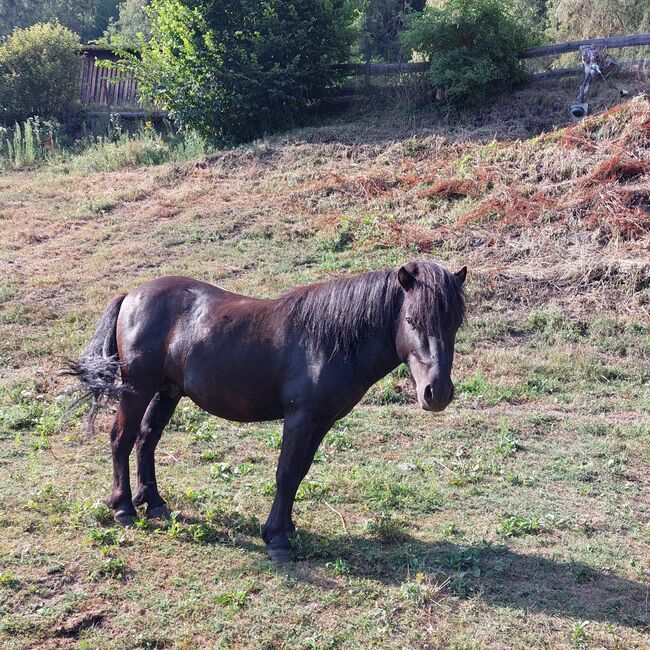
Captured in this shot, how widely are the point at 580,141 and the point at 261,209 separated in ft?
19.9

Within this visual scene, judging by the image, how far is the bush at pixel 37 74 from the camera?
23.7 meters

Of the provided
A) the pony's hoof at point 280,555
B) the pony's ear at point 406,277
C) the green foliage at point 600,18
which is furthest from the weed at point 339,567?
the green foliage at point 600,18

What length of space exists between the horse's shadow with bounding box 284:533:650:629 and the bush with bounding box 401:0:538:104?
13.1 m

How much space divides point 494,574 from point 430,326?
175 cm

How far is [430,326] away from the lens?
4984 millimetres

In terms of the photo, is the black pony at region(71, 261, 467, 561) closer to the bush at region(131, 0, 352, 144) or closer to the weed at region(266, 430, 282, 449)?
the weed at region(266, 430, 282, 449)

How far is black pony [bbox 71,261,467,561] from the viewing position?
5.09 metres

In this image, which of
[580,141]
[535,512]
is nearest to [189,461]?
[535,512]

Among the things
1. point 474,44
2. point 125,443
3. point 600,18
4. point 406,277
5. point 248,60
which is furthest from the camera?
point 600,18

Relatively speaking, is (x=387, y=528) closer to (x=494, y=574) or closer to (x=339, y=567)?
(x=339, y=567)

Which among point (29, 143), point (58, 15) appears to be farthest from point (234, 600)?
point (58, 15)

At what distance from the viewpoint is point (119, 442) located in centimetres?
603

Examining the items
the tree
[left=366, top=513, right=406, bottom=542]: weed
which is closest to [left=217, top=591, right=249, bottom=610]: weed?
[left=366, top=513, right=406, bottom=542]: weed

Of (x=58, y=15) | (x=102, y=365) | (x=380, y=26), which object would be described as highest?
(x=58, y=15)
